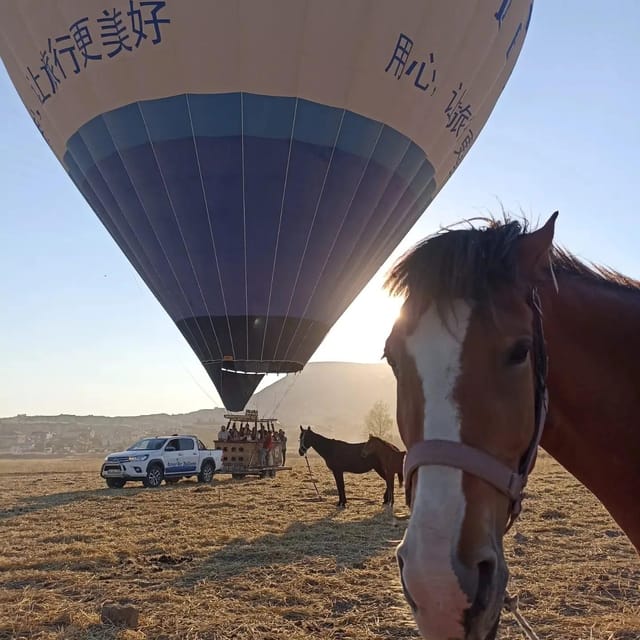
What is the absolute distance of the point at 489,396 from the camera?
1.69 meters

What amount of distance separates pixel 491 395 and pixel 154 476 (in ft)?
55.2

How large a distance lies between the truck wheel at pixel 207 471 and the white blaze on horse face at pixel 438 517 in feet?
58.0

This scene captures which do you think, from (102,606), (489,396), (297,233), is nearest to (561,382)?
(489,396)

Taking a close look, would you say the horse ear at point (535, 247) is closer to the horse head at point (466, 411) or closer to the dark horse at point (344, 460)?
the horse head at point (466, 411)

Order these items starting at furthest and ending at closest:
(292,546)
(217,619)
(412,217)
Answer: (412,217) → (292,546) → (217,619)

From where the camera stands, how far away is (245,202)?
511 inches

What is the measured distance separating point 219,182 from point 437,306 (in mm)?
11671

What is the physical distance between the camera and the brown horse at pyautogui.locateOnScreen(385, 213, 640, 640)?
157cm

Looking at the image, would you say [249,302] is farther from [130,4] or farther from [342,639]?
[342,639]

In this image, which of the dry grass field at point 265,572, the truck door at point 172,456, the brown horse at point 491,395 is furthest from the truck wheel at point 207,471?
the brown horse at point 491,395

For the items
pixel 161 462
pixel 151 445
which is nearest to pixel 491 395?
pixel 161 462

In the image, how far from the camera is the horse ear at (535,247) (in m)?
2.01

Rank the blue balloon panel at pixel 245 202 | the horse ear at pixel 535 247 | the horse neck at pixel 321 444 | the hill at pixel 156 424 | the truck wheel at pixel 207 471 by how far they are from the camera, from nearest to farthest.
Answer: the horse ear at pixel 535 247
the blue balloon panel at pixel 245 202
the horse neck at pixel 321 444
the truck wheel at pixel 207 471
the hill at pixel 156 424

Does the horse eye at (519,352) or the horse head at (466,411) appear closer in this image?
the horse head at (466,411)
